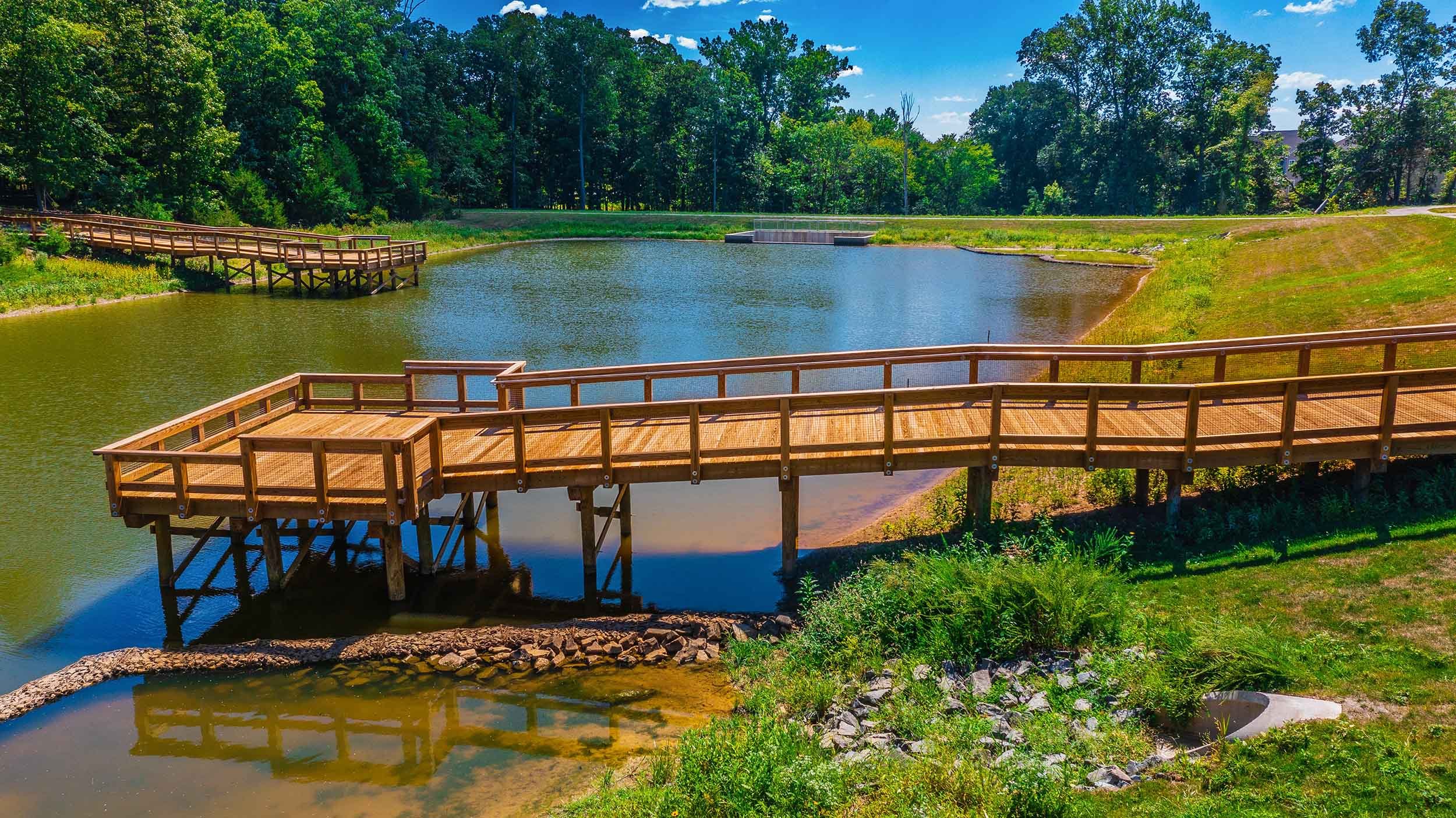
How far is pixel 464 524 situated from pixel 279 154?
5283 cm

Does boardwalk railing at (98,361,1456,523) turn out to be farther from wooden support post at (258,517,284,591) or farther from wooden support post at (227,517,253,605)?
wooden support post at (227,517,253,605)

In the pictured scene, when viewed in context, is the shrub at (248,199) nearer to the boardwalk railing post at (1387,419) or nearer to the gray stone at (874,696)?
the gray stone at (874,696)

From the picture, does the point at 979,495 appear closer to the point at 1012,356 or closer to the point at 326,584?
the point at 1012,356

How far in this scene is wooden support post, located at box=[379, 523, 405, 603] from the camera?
522 inches

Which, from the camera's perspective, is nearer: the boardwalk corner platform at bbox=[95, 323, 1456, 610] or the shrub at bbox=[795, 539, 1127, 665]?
the shrub at bbox=[795, 539, 1127, 665]

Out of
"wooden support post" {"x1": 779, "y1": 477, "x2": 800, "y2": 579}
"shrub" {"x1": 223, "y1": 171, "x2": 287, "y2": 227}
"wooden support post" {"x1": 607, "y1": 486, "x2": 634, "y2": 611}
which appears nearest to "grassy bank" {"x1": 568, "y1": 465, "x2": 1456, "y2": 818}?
"wooden support post" {"x1": 779, "y1": 477, "x2": 800, "y2": 579}

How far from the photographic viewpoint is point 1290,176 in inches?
3706

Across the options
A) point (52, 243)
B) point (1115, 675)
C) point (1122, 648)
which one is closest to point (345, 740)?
point (1115, 675)

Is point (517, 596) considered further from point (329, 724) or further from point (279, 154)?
point (279, 154)

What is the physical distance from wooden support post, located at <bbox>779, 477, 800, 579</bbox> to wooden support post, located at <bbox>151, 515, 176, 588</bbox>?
318 inches

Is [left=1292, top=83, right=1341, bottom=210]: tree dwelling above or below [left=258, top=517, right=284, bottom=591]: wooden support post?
above

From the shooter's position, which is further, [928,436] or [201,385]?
[201,385]

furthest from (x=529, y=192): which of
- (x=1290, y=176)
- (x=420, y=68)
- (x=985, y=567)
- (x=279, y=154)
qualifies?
(x=985, y=567)

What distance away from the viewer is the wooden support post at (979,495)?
13.3m
